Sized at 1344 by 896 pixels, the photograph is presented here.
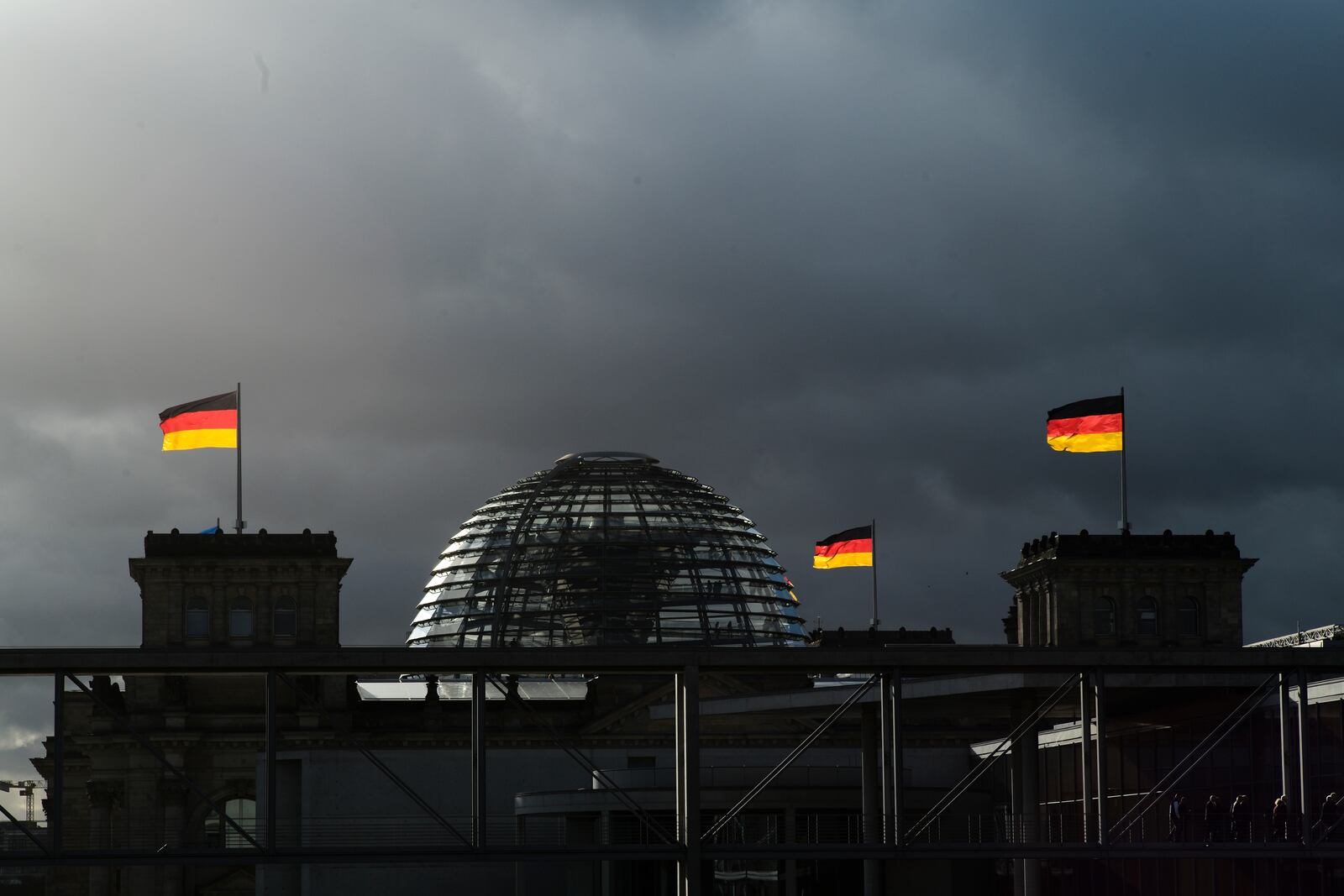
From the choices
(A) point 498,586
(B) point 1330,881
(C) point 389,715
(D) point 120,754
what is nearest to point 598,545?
(A) point 498,586

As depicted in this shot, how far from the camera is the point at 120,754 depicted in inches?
3519

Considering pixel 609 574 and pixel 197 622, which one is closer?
pixel 197 622

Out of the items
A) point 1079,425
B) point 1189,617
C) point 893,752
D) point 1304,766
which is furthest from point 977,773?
point 1189,617

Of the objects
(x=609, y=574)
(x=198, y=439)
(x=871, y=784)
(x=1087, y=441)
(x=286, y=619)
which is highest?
(x=198, y=439)

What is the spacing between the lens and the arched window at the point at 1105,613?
318 feet

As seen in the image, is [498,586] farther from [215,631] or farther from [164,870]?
[164,870]

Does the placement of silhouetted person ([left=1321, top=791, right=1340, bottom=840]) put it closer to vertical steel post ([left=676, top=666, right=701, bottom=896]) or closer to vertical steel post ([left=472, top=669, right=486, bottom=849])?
vertical steel post ([left=676, top=666, right=701, bottom=896])

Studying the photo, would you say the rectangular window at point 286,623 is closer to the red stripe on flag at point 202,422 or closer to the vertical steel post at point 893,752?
the red stripe on flag at point 202,422

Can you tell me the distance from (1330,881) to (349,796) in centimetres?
3832

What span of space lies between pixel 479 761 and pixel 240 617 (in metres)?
58.1

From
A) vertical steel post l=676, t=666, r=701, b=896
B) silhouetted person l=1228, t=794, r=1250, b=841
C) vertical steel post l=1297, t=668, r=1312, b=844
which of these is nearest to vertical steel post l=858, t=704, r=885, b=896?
silhouetted person l=1228, t=794, r=1250, b=841

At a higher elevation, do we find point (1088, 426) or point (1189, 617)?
point (1088, 426)

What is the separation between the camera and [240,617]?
3708 inches

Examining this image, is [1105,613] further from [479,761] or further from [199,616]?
[479,761]
